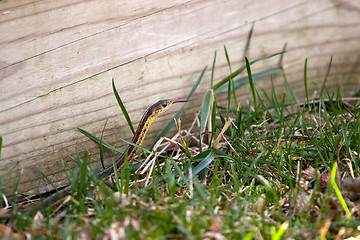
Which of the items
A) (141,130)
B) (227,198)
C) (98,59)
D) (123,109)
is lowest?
(227,198)

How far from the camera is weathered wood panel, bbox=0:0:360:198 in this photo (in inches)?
93.8

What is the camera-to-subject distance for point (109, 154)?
276 centimetres

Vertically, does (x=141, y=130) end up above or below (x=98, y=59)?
below

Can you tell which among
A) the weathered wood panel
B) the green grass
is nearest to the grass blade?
the green grass

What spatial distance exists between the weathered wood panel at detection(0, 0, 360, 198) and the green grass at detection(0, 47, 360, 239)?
16 cm

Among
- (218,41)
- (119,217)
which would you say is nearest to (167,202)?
(119,217)

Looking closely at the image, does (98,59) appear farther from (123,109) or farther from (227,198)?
(227,198)

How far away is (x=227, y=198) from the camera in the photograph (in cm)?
214

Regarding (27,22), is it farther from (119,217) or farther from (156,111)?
(119,217)

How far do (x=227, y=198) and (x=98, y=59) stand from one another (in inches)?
43.4

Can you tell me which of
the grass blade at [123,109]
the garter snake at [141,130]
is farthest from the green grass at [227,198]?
the garter snake at [141,130]

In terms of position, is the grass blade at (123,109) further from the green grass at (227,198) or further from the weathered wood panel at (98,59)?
the weathered wood panel at (98,59)

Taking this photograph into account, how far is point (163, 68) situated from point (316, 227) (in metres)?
1.38

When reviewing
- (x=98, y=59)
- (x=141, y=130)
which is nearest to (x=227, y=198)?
(x=141, y=130)
